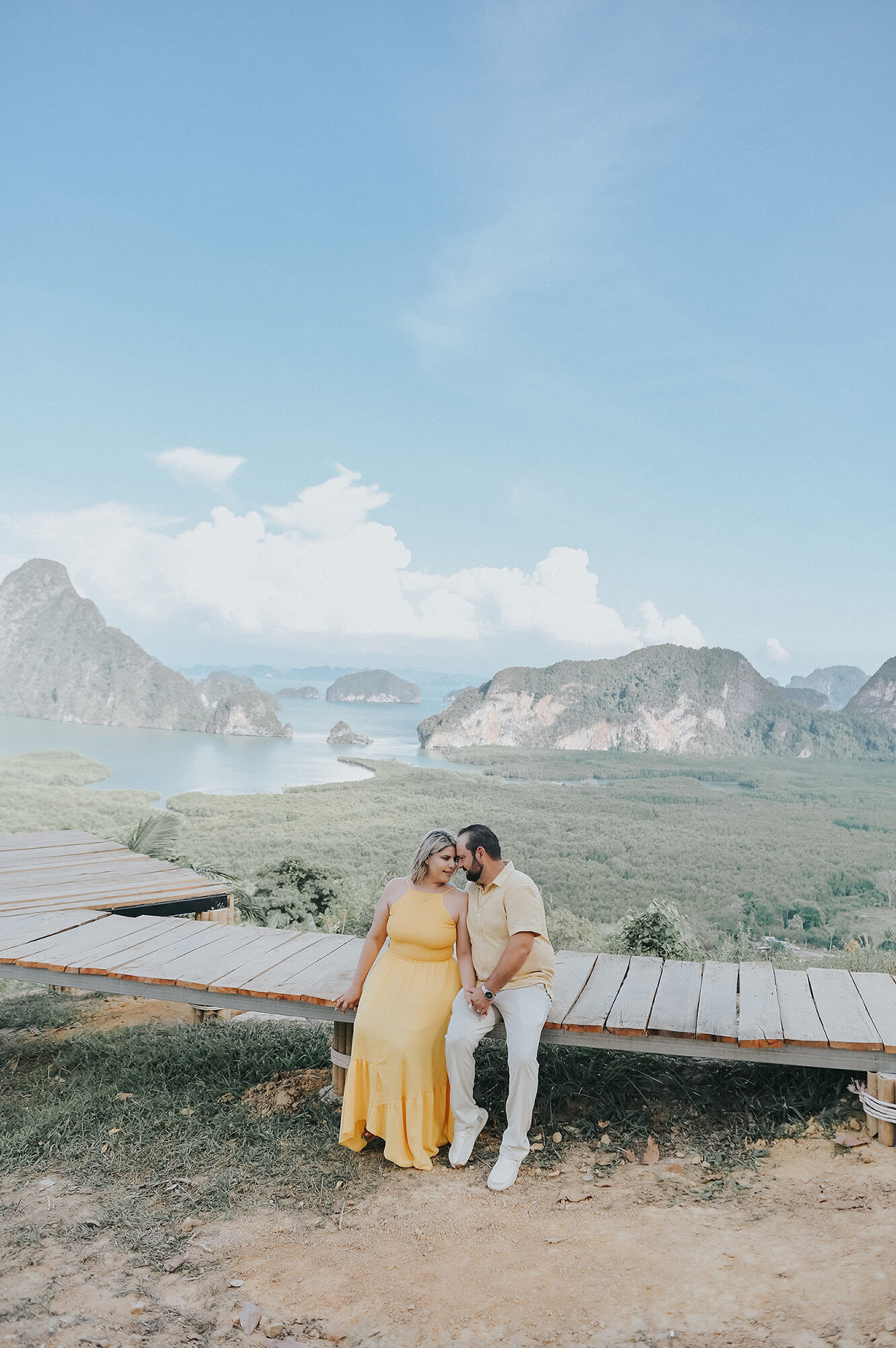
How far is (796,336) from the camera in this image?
32219mm

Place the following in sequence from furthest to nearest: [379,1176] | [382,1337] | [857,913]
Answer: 1. [857,913]
2. [379,1176]
3. [382,1337]

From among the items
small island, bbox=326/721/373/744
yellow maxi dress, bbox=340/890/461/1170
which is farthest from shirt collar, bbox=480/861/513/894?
small island, bbox=326/721/373/744

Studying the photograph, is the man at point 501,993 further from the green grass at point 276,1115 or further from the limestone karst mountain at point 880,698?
the limestone karst mountain at point 880,698

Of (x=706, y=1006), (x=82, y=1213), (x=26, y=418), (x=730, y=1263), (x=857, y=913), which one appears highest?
(x=26, y=418)

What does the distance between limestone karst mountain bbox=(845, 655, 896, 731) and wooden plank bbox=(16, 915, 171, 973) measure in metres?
57.6

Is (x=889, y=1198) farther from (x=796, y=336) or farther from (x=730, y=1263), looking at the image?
(x=796, y=336)

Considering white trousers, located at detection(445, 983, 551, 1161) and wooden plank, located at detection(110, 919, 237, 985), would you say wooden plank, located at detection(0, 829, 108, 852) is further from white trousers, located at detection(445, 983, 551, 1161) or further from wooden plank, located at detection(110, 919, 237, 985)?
white trousers, located at detection(445, 983, 551, 1161)

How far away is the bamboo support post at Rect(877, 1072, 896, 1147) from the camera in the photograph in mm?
2801

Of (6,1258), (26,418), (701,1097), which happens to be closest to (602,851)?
(701,1097)

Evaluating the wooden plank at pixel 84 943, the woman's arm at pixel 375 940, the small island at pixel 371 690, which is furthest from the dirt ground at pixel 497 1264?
the small island at pixel 371 690

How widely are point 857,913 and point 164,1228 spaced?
1665cm

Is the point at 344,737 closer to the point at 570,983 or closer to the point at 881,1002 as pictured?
the point at 570,983

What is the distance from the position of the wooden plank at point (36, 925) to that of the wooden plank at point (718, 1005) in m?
3.22

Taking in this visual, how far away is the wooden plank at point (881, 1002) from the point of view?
9.38 ft
